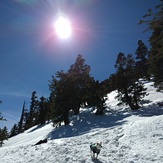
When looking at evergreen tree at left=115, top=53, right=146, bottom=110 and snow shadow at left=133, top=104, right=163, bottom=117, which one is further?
evergreen tree at left=115, top=53, right=146, bottom=110

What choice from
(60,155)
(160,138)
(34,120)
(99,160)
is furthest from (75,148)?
(34,120)

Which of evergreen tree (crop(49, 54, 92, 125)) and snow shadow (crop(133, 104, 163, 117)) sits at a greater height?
evergreen tree (crop(49, 54, 92, 125))

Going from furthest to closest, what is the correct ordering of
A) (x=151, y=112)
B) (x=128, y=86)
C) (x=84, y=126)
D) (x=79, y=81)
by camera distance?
(x=79, y=81)
(x=128, y=86)
(x=84, y=126)
(x=151, y=112)

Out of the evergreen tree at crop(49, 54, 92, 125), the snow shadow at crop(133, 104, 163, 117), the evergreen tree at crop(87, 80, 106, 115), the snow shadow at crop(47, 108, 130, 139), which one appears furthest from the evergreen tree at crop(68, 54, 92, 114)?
the snow shadow at crop(133, 104, 163, 117)

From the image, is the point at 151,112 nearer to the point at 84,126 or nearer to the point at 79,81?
the point at 84,126

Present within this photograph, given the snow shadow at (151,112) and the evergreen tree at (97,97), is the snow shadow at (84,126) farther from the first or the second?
the evergreen tree at (97,97)

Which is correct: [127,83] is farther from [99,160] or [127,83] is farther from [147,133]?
[99,160]

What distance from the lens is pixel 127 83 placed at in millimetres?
29031

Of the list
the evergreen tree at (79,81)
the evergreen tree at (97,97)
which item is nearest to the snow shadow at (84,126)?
the evergreen tree at (97,97)

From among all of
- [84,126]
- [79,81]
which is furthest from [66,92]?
[84,126]

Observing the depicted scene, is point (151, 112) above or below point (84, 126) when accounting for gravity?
above

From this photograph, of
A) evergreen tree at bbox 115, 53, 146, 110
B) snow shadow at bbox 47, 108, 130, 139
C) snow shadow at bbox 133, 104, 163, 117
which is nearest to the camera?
snow shadow at bbox 47, 108, 130, 139

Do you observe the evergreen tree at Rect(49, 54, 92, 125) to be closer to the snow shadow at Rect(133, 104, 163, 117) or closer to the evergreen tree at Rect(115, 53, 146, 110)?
the evergreen tree at Rect(115, 53, 146, 110)

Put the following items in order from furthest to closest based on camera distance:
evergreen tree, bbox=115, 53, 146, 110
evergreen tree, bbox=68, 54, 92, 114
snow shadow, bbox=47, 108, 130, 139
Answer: evergreen tree, bbox=68, 54, 92, 114
evergreen tree, bbox=115, 53, 146, 110
snow shadow, bbox=47, 108, 130, 139
